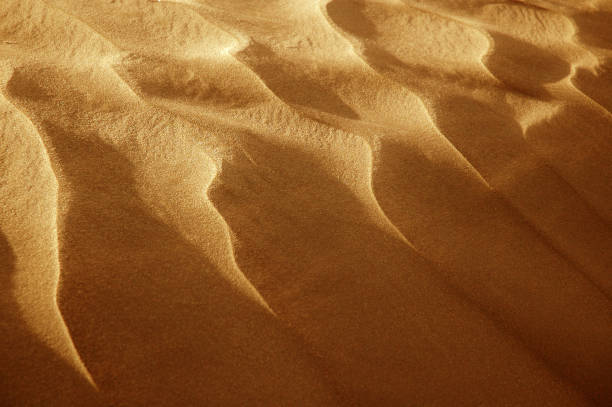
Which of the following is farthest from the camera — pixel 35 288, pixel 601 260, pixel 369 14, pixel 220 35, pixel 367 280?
pixel 369 14

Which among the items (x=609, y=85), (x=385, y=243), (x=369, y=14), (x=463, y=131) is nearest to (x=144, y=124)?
(x=385, y=243)

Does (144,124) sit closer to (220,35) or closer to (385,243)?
(220,35)

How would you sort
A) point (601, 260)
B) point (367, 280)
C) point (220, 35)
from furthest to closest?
point (220, 35), point (601, 260), point (367, 280)

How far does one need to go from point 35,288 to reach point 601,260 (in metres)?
1.11

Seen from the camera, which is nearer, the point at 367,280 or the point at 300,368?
the point at 300,368

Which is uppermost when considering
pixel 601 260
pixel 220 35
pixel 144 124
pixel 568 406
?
pixel 220 35

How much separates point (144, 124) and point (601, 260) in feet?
3.40

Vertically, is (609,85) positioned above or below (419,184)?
above

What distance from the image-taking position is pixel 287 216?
3.41ft

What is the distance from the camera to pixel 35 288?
848mm

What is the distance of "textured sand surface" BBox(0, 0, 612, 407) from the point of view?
2.75 feet

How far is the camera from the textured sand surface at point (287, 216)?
84 cm

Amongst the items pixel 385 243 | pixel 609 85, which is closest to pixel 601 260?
pixel 385 243

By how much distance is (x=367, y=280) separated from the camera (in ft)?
3.19
